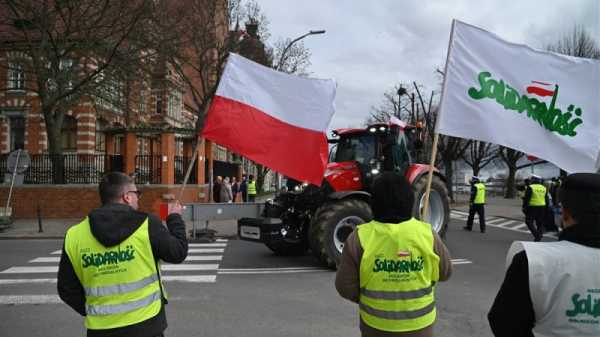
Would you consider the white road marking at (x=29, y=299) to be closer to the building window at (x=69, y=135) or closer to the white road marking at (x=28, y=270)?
the white road marking at (x=28, y=270)

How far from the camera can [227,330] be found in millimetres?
5270

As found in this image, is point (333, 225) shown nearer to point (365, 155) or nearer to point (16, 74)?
point (365, 155)

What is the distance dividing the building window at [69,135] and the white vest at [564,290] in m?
32.0

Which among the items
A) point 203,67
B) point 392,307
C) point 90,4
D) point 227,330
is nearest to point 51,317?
point 227,330

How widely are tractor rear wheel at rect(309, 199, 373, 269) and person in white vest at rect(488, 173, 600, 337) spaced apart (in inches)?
234

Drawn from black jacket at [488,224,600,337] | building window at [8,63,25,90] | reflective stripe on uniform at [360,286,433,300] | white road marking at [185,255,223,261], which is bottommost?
white road marking at [185,255,223,261]

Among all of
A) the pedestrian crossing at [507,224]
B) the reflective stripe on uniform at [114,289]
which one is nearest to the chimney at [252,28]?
the pedestrian crossing at [507,224]

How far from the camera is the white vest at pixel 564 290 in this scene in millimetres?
1913

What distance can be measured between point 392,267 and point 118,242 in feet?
5.37

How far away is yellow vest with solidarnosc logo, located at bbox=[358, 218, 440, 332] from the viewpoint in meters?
2.75

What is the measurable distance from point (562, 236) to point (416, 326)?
1.05 meters

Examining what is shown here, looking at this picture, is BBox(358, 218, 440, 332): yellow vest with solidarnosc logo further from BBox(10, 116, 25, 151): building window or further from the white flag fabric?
BBox(10, 116, 25, 151): building window

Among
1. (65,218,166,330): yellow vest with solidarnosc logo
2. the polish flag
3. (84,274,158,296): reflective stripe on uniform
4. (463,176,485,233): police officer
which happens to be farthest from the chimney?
(84,274,158,296): reflective stripe on uniform

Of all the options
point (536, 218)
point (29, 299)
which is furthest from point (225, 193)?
point (29, 299)
